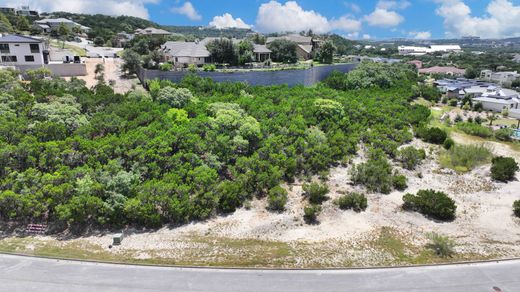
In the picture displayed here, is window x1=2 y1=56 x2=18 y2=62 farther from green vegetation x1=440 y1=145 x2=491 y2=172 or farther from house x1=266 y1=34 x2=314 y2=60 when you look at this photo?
green vegetation x1=440 y1=145 x2=491 y2=172

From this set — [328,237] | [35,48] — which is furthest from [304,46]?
[328,237]

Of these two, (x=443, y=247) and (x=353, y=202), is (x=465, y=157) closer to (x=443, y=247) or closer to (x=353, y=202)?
(x=353, y=202)

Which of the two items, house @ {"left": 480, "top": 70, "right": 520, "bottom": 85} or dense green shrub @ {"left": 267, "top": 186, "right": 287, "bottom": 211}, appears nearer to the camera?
dense green shrub @ {"left": 267, "top": 186, "right": 287, "bottom": 211}

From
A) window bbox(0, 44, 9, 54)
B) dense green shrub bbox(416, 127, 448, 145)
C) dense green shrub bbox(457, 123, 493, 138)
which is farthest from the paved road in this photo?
window bbox(0, 44, 9, 54)

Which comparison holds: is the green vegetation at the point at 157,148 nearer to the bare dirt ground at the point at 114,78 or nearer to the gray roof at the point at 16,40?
the bare dirt ground at the point at 114,78

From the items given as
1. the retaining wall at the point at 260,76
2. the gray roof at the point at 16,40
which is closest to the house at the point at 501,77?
the retaining wall at the point at 260,76
